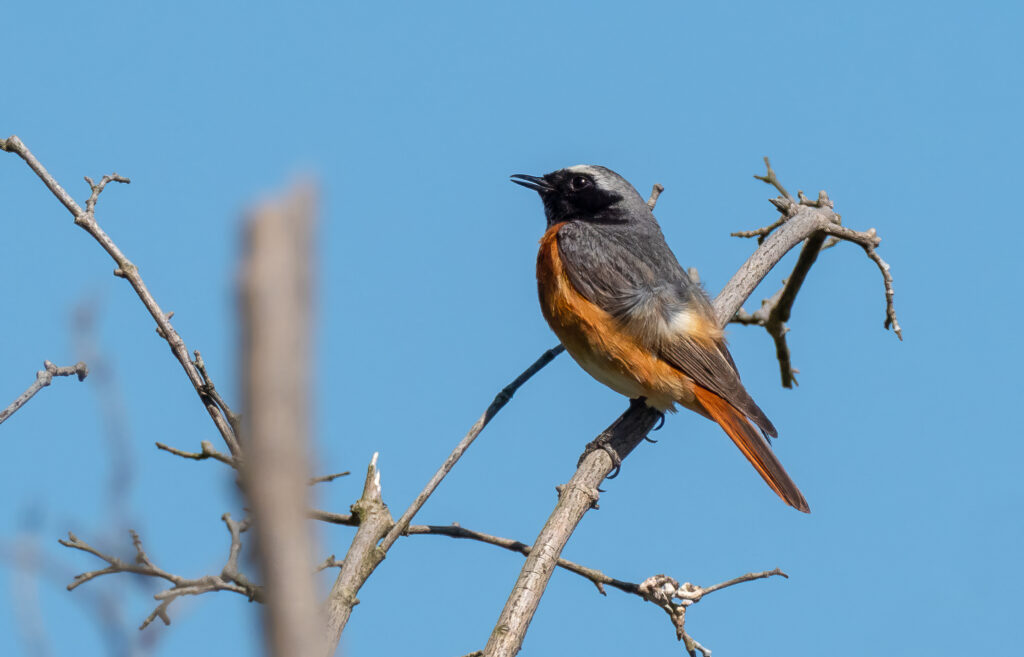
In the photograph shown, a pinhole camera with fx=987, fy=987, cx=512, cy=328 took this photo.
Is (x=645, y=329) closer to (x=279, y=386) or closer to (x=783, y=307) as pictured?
(x=783, y=307)

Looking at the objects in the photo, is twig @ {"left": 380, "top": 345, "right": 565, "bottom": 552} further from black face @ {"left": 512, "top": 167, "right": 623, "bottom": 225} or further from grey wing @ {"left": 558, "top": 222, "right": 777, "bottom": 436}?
black face @ {"left": 512, "top": 167, "right": 623, "bottom": 225}

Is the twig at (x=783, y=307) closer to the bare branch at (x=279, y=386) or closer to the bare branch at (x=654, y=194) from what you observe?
the bare branch at (x=654, y=194)

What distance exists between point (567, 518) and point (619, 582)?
38 centimetres

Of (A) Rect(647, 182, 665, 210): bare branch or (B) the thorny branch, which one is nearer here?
(B) the thorny branch

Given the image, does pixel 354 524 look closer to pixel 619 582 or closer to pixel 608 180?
pixel 619 582

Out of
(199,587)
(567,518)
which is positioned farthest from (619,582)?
(199,587)

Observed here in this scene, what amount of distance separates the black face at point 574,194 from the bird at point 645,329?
437mm

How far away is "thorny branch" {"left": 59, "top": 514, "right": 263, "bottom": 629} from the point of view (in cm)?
255

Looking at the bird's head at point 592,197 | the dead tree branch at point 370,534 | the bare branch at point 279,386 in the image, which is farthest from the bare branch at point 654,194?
the bare branch at point 279,386

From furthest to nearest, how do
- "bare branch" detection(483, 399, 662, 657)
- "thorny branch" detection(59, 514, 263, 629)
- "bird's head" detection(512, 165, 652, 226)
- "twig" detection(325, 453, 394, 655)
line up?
"bird's head" detection(512, 165, 652, 226) < "bare branch" detection(483, 399, 662, 657) < "twig" detection(325, 453, 394, 655) < "thorny branch" detection(59, 514, 263, 629)

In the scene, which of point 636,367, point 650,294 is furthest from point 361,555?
point 650,294

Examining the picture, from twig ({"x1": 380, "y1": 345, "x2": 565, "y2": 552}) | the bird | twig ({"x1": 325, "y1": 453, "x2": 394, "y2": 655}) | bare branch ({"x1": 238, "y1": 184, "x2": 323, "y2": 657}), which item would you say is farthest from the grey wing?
bare branch ({"x1": 238, "y1": 184, "x2": 323, "y2": 657})

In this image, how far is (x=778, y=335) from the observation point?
24.1 feet

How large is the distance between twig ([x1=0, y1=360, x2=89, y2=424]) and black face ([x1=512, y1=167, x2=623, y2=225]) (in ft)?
15.8
